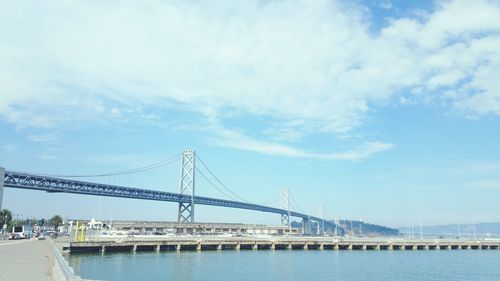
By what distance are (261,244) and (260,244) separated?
0.14 m

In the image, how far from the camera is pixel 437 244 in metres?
66.4

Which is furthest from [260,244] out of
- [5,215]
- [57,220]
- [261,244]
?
[57,220]

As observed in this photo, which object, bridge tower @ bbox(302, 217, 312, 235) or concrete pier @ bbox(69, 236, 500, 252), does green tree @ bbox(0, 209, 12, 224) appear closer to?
concrete pier @ bbox(69, 236, 500, 252)

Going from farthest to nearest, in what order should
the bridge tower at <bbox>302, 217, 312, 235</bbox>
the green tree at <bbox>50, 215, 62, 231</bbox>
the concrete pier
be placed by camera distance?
the bridge tower at <bbox>302, 217, 312, 235</bbox> → the green tree at <bbox>50, 215, 62, 231</bbox> → the concrete pier

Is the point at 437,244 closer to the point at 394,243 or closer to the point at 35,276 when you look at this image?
the point at 394,243

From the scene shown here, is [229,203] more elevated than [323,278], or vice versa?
[229,203]

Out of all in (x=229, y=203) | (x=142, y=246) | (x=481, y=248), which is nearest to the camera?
(x=142, y=246)

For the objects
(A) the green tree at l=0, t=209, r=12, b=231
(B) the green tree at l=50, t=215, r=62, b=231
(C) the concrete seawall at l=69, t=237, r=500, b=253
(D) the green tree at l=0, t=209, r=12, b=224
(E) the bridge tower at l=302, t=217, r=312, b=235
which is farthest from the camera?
(E) the bridge tower at l=302, t=217, r=312, b=235

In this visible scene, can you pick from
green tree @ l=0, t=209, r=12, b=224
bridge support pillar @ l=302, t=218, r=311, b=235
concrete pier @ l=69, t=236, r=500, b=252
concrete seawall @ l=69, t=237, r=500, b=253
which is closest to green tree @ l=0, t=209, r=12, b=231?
green tree @ l=0, t=209, r=12, b=224

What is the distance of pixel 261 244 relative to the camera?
184 ft

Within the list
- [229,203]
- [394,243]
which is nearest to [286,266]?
[394,243]

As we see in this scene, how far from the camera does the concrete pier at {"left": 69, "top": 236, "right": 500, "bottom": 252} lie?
4497cm

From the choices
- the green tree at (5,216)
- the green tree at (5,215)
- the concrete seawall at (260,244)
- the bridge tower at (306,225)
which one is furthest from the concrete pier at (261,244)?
the bridge tower at (306,225)

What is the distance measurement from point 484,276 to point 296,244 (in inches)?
1186
